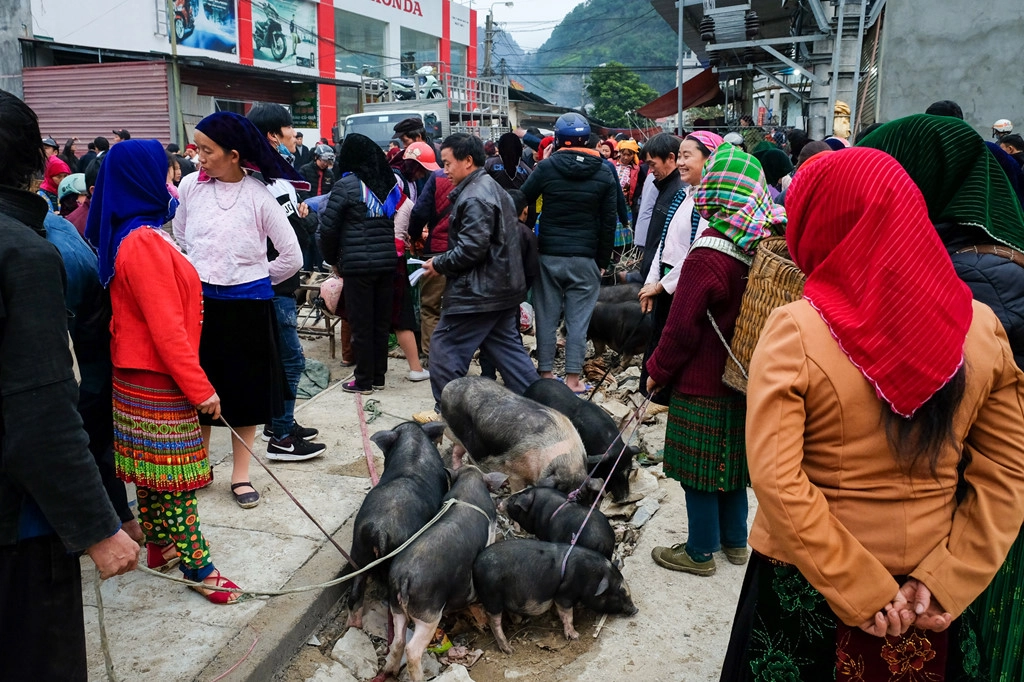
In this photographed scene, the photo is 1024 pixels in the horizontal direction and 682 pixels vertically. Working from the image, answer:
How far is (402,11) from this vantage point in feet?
A: 116

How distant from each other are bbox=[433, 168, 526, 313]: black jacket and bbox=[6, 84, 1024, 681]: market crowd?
57.6 inches

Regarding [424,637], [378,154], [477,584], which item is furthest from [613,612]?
[378,154]

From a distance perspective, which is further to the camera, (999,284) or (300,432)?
(300,432)

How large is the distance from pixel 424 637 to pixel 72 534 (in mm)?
1659

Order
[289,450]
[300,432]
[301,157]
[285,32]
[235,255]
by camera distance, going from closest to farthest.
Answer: [235,255] < [289,450] < [300,432] < [301,157] < [285,32]

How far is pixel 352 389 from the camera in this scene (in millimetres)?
6562

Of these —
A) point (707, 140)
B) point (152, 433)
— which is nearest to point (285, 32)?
point (707, 140)

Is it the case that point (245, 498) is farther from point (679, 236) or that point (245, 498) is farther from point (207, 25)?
point (207, 25)

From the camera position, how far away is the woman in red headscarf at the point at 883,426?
1.71 metres

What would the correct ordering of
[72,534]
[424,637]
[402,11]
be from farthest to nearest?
1. [402,11]
2. [424,637]
3. [72,534]

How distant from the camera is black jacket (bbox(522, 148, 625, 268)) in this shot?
616 cm

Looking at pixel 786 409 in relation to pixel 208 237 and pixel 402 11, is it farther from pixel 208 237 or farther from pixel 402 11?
pixel 402 11

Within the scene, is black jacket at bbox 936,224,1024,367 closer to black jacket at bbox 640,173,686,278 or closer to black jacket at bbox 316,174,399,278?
black jacket at bbox 640,173,686,278

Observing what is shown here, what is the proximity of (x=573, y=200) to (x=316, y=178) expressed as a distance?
6472mm
